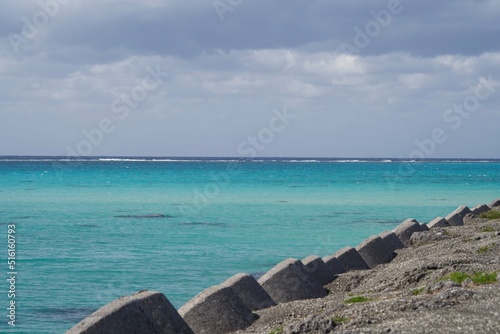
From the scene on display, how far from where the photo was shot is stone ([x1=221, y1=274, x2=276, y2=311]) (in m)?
10.1

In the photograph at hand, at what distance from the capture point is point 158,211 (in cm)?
3753

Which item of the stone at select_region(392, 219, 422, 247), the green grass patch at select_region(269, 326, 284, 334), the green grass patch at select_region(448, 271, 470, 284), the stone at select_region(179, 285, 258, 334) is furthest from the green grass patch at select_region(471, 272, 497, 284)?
the stone at select_region(392, 219, 422, 247)

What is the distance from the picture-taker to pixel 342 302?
32.0ft

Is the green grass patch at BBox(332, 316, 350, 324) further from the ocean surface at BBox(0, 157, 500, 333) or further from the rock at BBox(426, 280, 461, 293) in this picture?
the ocean surface at BBox(0, 157, 500, 333)

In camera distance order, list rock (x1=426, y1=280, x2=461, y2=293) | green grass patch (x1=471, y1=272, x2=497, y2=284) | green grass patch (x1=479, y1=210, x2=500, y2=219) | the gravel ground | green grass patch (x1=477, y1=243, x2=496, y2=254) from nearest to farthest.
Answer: the gravel ground < rock (x1=426, y1=280, x2=461, y2=293) < green grass patch (x1=471, y1=272, x2=497, y2=284) < green grass patch (x1=477, y1=243, x2=496, y2=254) < green grass patch (x1=479, y1=210, x2=500, y2=219)

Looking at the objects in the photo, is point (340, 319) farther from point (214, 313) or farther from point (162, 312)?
point (214, 313)

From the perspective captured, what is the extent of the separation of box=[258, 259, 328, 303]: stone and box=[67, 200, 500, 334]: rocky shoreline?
1 centimetres

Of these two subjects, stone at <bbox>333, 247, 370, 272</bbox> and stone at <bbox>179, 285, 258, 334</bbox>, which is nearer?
stone at <bbox>179, 285, 258, 334</bbox>

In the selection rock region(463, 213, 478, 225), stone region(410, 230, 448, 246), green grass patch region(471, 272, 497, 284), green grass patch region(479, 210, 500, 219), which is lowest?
green grass patch region(479, 210, 500, 219)

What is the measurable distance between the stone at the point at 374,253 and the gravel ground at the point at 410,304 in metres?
1.60

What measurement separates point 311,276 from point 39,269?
8.10 m

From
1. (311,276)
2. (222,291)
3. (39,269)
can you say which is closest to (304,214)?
(39,269)

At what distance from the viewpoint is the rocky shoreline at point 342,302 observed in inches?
295

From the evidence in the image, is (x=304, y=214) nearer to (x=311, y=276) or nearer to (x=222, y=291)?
(x=311, y=276)
